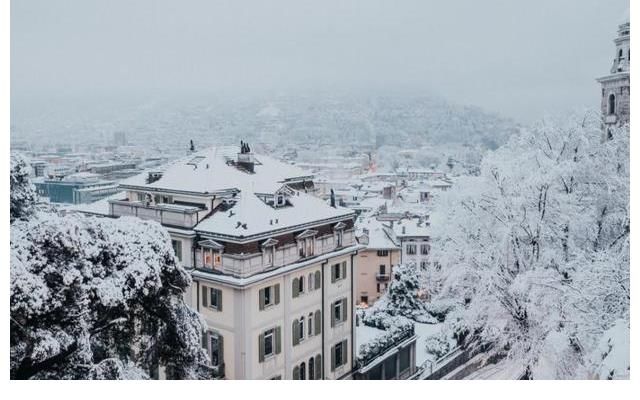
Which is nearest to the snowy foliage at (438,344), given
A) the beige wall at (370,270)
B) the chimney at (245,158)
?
the beige wall at (370,270)

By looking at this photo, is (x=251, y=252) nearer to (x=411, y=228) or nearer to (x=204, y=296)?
(x=204, y=296)

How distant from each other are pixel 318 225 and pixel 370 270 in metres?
1.04

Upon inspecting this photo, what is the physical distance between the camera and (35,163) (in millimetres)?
4992

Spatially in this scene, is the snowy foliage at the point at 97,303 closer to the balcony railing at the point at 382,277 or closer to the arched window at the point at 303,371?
the arched window at the point at 303,371

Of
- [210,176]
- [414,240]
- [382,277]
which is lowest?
[382,277]

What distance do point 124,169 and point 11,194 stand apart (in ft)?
3.19

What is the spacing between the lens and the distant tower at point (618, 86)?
5055 millimetres

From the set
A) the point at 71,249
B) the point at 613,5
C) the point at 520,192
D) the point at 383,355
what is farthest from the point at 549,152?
the point at 71,249

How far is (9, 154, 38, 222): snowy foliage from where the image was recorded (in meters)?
4.61

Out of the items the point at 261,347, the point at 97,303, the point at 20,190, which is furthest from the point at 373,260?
the point at 20,190

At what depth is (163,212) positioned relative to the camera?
5.26m

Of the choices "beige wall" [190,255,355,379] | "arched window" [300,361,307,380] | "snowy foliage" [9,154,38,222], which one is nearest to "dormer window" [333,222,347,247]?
"beige wall" [190,255,355,379]

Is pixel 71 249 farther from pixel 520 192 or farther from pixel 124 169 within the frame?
pixel 520 192
